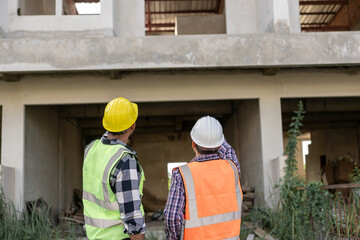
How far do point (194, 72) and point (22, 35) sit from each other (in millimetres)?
3622

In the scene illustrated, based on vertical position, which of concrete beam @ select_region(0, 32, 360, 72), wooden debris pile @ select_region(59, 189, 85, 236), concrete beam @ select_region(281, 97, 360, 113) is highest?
concrete beam @ select_region(0, 32, 360, 72)

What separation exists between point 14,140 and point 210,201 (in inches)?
266

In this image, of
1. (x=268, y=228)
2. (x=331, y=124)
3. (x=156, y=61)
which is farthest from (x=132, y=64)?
(x=331, y=124)

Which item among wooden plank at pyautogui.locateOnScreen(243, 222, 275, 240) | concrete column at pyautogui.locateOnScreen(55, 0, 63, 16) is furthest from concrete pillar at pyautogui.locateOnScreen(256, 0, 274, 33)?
concrete column at pyautogui.locateOnScreen(55, 0, 63, 16)

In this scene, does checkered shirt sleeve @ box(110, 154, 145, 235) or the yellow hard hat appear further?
the yellow hard hat

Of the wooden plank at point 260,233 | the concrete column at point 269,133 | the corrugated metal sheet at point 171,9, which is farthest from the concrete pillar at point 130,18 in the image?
the corrugated metal sheet at point 171,9

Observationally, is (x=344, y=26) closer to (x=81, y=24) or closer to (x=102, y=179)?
(x=81, y=24)

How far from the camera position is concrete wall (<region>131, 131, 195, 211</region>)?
16703 millimetres

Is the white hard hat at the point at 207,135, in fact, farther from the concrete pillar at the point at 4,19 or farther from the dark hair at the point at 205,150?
the concrete pillar at the point at 4,19

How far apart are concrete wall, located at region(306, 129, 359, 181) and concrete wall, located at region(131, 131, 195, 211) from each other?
5301 mm


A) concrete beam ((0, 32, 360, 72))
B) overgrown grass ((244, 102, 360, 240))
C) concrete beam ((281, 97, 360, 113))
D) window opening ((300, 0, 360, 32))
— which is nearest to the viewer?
overgrown grass ((244, 102, 360, 240))

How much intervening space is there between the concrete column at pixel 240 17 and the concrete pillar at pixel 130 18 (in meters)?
1.94

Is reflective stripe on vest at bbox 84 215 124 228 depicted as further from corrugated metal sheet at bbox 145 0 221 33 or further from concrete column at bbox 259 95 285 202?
corrugated metal sheet at bbox 145 0 221 33

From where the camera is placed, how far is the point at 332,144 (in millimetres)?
15930
